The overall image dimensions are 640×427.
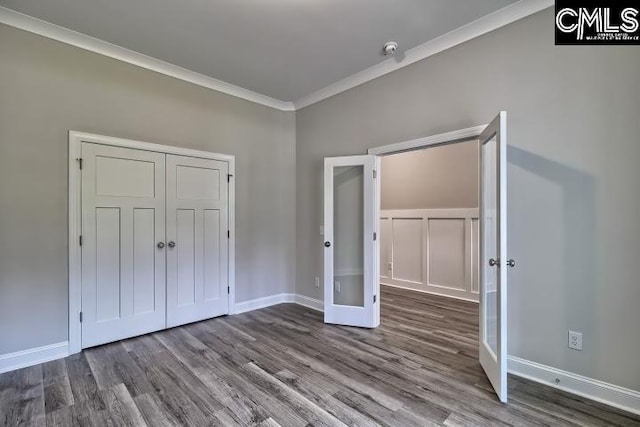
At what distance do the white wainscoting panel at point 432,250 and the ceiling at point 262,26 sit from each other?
108 inches

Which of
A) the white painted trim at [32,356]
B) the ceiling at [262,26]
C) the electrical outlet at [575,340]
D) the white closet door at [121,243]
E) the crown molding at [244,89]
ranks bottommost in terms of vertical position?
the white painted trim at [32,356]

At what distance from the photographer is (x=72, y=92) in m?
2.75

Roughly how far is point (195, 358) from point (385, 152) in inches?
111

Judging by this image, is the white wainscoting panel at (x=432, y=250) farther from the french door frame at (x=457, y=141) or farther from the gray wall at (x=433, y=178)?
the french door frame at (x=457, y=141)

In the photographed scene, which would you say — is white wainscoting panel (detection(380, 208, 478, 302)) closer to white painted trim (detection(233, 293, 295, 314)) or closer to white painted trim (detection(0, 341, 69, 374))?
white painted trim (detection(233, 293, 295, 314))

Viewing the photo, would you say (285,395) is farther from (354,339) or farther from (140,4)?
(140,4)

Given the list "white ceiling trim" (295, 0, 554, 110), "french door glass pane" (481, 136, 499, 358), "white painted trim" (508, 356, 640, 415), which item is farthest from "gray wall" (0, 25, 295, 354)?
"white painted trim" (508, 356, 640, 415)

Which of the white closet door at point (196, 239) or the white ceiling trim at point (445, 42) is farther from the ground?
the white ceiling trim at point (445, 42)

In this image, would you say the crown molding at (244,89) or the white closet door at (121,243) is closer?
the crown molding at (244,89)

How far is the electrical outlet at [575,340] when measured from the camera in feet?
6.84

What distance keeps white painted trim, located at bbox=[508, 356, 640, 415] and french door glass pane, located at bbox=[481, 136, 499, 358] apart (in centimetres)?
33

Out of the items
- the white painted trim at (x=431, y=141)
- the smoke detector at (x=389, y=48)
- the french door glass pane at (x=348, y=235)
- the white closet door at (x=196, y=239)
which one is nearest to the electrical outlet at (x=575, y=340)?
the white painted trim at (x=431, y=141)

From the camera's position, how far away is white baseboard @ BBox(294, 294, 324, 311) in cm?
404

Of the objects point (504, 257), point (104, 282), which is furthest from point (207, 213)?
point (504, 257)
